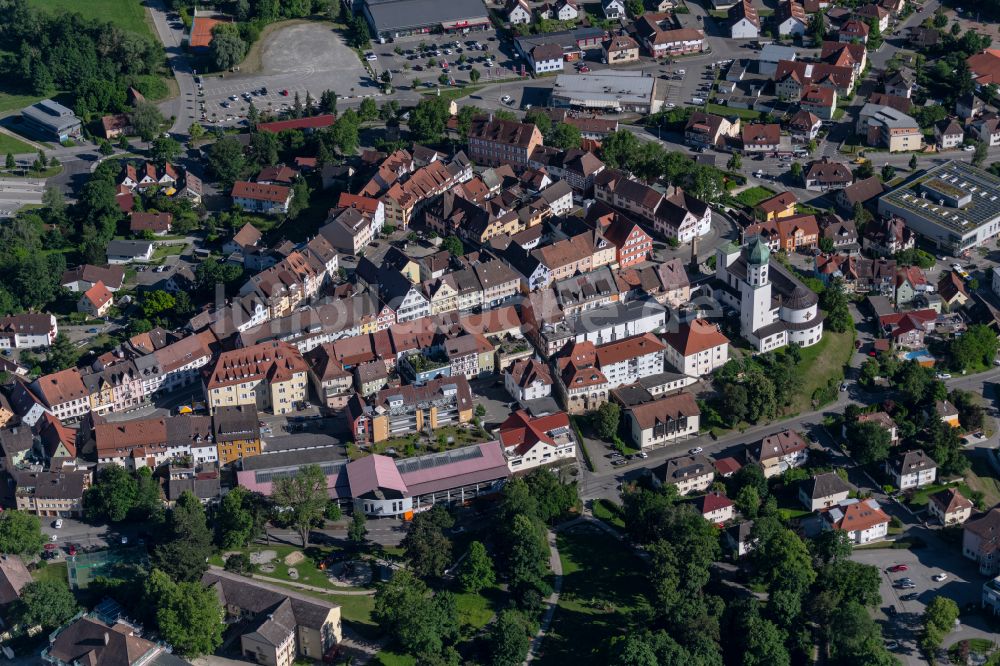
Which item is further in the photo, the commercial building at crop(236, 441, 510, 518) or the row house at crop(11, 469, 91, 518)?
the commercial building at crop(236, 441, 510, 518)

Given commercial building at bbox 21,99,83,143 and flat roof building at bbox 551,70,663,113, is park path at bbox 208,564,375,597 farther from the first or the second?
flat roof building at bbox 551,70,663,113

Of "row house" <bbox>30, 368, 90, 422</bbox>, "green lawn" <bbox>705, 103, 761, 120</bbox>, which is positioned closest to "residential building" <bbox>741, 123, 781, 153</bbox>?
"green lawn" <bbox>705, 103, 761, 120</bbox>

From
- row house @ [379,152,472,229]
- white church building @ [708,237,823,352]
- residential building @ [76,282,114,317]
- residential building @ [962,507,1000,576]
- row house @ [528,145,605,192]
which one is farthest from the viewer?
row house @ [528,145,605,192]

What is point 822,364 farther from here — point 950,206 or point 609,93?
point 609,93

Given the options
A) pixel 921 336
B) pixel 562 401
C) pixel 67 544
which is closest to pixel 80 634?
pixel 67 544

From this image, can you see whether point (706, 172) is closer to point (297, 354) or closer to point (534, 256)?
point (534, 256)
